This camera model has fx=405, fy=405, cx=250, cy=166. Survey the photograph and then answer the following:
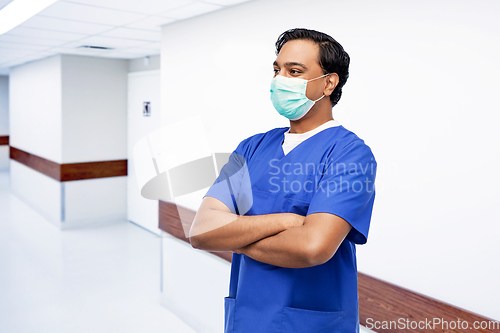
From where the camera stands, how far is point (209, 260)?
3396mm

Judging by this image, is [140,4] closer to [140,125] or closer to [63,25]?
[63,25]

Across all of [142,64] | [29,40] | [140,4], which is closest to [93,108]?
[142,64]

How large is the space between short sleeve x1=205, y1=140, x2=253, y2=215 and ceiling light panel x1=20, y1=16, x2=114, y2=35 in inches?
118

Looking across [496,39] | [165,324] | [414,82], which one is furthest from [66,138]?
[496,39]

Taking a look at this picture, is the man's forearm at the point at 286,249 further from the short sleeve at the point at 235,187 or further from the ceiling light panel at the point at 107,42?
the ceiling light panel at the point at 107,42

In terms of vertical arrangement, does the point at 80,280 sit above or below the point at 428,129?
below

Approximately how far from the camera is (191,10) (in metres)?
3.17

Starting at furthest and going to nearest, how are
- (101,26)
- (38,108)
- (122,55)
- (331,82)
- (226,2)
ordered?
(38,108)
(122,55)
(101,26)
(226,2)
(331,82)

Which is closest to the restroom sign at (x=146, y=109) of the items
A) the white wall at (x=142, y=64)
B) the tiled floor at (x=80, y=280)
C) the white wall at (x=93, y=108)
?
the white wall at (x=142, y=64)

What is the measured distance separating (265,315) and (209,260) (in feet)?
7.24

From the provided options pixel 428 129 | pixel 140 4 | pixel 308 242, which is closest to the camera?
pixel 308 242

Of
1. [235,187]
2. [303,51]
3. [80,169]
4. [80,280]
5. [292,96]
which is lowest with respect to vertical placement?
[80,280]

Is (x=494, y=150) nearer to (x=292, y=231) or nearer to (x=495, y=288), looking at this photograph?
(x=495, y=288)

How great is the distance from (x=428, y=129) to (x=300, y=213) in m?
1.06
